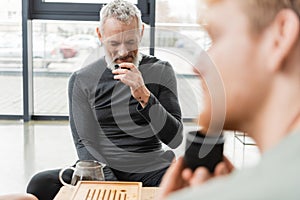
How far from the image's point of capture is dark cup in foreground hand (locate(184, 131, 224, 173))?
0.49 meters

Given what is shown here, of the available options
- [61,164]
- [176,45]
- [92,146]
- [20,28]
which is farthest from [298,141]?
[20,28]

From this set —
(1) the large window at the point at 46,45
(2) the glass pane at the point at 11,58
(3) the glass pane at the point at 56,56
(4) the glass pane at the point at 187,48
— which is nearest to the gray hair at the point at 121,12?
(4) the glass pane at the point at 187,48

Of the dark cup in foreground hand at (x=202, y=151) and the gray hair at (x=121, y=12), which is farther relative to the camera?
the gray hair at (x=121, y=12)

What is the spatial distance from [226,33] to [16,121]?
475 centimetres

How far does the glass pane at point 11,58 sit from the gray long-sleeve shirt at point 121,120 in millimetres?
3193

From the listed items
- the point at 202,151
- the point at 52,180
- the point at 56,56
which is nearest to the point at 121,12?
the point at 52,180

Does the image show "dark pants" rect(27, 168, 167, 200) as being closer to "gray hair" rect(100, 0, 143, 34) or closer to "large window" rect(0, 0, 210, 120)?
"gray hair" rect(100, 0, 143, 34)

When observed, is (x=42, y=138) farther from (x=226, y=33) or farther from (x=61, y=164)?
(x=226, y=33)

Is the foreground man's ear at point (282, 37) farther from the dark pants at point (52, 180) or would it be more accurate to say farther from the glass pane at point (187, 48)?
the dark pants at point (52, 180)

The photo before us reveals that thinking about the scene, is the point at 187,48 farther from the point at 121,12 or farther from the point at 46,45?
the point at 46,45

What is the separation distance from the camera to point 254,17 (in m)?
0.40

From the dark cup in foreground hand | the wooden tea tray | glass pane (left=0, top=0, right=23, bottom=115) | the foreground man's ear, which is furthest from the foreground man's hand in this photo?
glass pane (left=0, top=0, right=23, bottom=115)

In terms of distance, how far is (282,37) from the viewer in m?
0.39

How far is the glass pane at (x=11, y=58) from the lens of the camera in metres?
4.84
